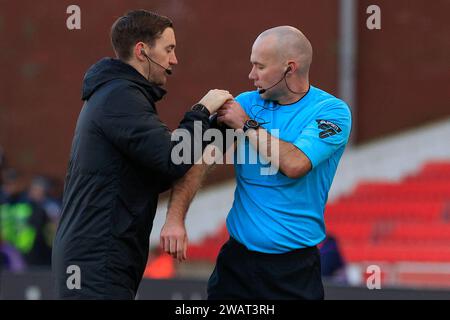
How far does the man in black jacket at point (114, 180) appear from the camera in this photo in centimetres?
441

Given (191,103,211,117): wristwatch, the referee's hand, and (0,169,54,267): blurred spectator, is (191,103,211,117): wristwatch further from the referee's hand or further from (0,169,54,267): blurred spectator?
(0,169,54,267): blurred spectator

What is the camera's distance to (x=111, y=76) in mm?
4559

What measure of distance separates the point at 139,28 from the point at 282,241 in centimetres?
109

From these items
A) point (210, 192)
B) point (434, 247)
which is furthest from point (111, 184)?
point (210, 192)

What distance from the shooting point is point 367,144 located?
14.3 m

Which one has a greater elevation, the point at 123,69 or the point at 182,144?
the point at 123,69

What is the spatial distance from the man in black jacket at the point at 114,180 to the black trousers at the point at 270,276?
41 cm

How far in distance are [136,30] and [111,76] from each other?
0.22 metres

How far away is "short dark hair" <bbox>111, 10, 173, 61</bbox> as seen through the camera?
4.59 m

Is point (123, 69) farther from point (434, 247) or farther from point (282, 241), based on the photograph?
point (434, 247)

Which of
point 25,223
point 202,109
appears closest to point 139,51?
point 202,109
